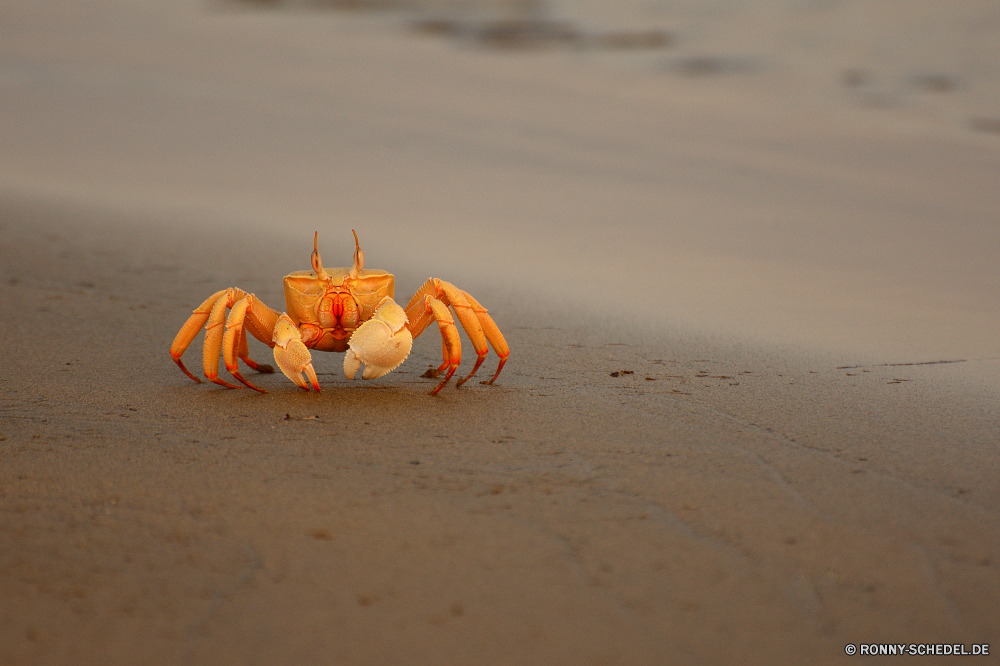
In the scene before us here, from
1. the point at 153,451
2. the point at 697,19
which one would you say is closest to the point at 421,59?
the point at 697,19

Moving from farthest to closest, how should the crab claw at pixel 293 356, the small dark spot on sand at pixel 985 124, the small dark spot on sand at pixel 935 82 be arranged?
the small dark spot on sand at pixel 935 82, the small dark spot on sand at pixel 985 124, the crab claw at pixel 293 356

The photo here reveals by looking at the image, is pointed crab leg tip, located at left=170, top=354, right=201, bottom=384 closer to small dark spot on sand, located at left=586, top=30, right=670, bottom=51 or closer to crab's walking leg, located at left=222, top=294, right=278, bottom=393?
crab's walking leg, located at left=222, top=294, right=278, bottom=393

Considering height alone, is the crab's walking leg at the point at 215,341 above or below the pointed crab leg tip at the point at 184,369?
above

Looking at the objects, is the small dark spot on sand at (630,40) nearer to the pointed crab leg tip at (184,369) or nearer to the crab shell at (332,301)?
the crab shell at (332,301)

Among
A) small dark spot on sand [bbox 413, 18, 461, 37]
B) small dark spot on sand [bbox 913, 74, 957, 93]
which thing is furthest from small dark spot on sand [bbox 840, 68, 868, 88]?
small dark spot on sand [bbox 413, 18, 461, 37]

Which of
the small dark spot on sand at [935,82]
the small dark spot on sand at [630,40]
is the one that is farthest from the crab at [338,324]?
the small dark spot on sand at [630,40]
